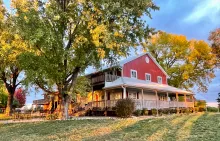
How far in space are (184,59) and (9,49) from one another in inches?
1338

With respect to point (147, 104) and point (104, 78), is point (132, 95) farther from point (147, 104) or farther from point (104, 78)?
point (104, 78)

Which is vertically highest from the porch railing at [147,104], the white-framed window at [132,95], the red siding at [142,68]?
the red siding at [142,68]

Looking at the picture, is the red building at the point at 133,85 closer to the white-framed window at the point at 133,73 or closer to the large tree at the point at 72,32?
the white-framed window at the point at 133,73

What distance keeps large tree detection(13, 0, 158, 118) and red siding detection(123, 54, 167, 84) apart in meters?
11.3

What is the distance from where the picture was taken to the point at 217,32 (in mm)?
35000

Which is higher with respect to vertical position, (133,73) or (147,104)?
(133,73)

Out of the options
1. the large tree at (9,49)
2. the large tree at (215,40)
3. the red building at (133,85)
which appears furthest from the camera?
the large tree at (215,40)

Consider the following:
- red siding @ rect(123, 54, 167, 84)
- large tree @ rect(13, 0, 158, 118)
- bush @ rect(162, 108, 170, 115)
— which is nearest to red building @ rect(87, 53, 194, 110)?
red siding @ rect(123, 54, 167, 84)

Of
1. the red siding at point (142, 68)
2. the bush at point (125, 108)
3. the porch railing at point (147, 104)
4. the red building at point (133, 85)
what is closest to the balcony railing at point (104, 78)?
the red building at point (133, 85)

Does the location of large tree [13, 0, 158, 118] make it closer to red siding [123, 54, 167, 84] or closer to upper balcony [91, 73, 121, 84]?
upper balcony [91, 73, 121, 84]

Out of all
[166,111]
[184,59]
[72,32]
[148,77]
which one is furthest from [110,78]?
[184,59]

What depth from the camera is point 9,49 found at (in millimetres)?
18156

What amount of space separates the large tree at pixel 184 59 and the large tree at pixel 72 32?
88.7 ft

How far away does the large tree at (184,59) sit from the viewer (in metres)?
42.2
